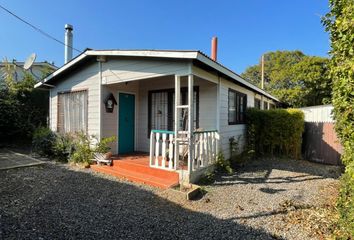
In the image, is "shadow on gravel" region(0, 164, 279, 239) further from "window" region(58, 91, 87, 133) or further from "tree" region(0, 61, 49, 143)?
"tree" region(0, 61, 49, 143)

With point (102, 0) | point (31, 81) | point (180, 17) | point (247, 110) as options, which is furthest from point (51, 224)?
point (180, 17)

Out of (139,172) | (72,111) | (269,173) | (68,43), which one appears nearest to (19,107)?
(68,43)

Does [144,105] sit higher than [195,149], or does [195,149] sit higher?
[144,105]

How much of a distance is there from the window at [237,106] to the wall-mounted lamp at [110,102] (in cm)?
411

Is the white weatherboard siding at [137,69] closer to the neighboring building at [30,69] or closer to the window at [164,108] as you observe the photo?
the window at [164,108]

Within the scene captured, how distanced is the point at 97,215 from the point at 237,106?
6.84 meters

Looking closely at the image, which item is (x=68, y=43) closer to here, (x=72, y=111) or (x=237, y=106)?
(x=72, y=111)

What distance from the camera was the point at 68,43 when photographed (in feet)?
36.8

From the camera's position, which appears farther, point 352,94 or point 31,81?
point 31,81

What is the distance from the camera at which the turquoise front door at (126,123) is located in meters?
8.35

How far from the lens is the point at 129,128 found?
344 inches

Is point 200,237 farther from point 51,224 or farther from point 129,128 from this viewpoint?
point 129,128

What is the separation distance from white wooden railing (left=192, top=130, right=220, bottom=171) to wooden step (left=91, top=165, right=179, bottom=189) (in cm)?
65

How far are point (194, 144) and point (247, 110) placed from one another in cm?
518
